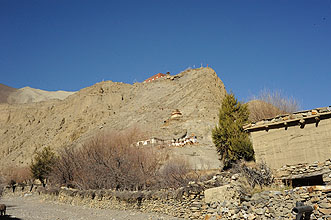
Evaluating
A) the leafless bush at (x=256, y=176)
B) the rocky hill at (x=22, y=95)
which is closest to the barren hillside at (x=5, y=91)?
the rocky hill at (x=22, y=95)

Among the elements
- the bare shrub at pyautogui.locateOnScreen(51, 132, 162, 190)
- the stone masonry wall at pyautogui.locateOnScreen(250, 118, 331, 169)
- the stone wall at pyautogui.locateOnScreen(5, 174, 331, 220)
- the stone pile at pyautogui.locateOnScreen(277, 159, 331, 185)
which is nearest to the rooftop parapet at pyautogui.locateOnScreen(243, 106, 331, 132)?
the stone masonry wall at pyautogui.locateOnScreen(250, 118, 331, 169)

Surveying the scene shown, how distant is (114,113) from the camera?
5862 cm

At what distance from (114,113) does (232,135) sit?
138ft

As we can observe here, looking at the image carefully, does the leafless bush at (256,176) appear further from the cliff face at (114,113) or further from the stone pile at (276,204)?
the cliff face at (114,113)

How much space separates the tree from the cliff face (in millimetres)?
14469

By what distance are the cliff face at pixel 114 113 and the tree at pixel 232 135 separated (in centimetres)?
1447

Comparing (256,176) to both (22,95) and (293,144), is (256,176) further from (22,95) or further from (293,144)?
(22,95)

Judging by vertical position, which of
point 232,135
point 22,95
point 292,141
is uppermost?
point 22,95

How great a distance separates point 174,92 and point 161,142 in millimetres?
27175

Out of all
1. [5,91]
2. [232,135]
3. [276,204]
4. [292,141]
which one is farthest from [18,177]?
[5,91]

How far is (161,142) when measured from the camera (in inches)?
1260

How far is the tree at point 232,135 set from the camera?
1814cm

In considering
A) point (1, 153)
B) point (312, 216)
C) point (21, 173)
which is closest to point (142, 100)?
point (21, 173)

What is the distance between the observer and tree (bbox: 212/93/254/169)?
18141 mm
